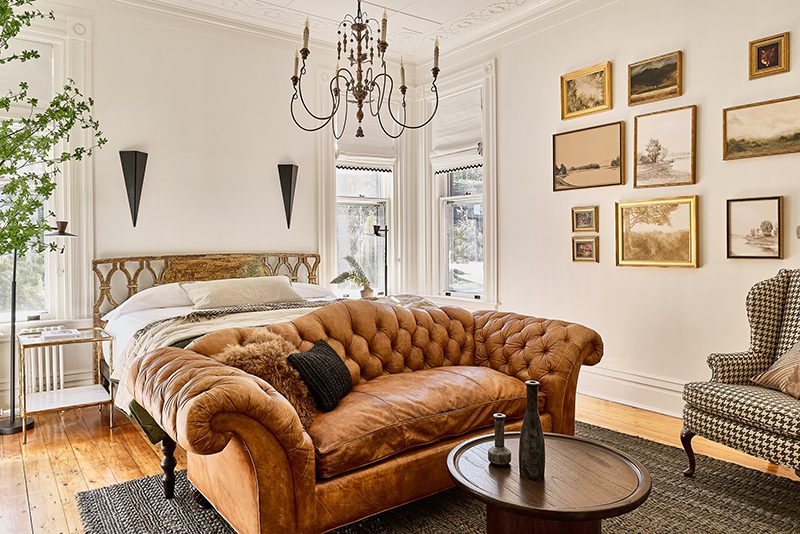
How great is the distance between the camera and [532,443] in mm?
1986

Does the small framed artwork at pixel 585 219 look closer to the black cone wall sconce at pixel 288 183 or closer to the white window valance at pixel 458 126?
the white window valance at pixel 458 126

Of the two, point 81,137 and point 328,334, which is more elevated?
point 81,137

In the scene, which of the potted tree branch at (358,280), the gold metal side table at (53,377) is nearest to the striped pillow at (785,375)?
the potted tree branch at (358,280)

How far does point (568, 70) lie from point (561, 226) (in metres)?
1.35

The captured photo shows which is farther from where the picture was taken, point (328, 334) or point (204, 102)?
point (204, 102)

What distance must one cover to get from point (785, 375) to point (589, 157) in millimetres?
2375

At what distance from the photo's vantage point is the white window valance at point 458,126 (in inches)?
227

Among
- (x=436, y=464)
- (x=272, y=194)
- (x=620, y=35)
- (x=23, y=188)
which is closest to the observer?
(x=23, y=188)

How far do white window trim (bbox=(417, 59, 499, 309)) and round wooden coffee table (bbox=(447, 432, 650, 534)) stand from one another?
340 cm

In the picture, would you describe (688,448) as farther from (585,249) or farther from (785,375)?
(585,249)

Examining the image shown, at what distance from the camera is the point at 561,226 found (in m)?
4.89

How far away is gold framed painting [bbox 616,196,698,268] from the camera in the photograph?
13.1 ft

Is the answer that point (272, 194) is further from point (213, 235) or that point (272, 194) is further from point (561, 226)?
point (561, 226)

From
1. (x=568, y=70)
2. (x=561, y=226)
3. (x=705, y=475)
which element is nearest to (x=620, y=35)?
(x=568, y=70)
